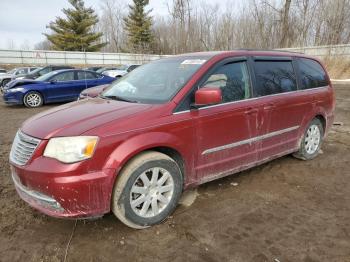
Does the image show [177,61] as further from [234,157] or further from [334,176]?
[334,176]

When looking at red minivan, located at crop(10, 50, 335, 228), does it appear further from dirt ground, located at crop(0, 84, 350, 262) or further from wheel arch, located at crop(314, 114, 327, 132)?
wheel arch, located at crop(314, 114, 327, 132)

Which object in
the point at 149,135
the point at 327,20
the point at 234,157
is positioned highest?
the point at 327,20

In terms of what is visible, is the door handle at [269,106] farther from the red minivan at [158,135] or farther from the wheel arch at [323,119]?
the wheel arch at [323,119]

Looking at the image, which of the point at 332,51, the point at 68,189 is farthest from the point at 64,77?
the point at 332,51

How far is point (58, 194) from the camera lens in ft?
9.05

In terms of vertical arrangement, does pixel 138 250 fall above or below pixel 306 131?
below

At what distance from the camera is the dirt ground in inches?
110

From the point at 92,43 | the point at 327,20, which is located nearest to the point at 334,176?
the point at 327,20

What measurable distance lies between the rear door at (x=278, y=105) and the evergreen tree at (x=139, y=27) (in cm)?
4661

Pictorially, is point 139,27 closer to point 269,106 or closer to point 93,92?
point 93,92

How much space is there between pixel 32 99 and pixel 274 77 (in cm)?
1033

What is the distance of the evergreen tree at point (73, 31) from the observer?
150 feet

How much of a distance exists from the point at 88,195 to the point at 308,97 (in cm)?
352

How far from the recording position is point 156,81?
386 centimetres
